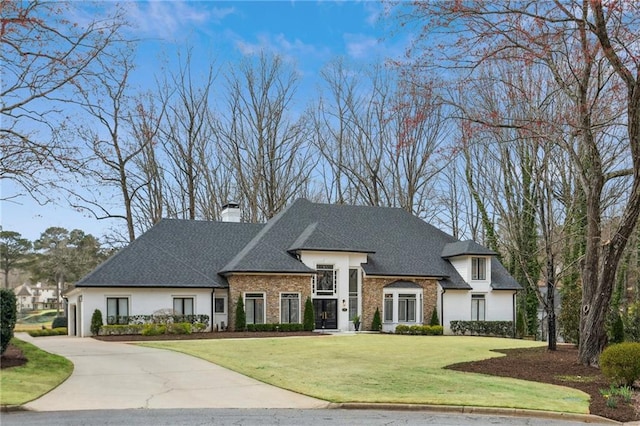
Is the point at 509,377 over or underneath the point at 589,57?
underneath

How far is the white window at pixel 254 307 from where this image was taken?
3262 cm

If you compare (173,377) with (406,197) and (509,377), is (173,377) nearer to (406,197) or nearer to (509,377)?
(509,377)

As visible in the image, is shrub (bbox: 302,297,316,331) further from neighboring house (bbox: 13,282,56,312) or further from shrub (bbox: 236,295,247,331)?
neighboring house (bbox: 13,282,56,312)

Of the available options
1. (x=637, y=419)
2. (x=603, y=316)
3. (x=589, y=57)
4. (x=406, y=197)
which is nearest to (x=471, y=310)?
(x=406, y=197)

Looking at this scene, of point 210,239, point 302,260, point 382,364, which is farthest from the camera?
point 210,239

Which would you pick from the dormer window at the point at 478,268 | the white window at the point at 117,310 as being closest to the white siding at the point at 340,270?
the dormer window at the point at 478,268

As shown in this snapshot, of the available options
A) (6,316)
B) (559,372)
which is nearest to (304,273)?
(559,372)

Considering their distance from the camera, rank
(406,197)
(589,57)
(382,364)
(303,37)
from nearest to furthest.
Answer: (589,57)
(382,364)
(303,37)
(406,197)

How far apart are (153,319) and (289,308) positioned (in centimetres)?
676

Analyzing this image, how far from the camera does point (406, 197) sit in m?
49.6

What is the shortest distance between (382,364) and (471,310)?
20.3 metres

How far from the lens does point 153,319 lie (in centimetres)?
3095

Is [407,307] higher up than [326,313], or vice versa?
[407,307]

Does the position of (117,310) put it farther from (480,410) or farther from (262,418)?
(480,410)
